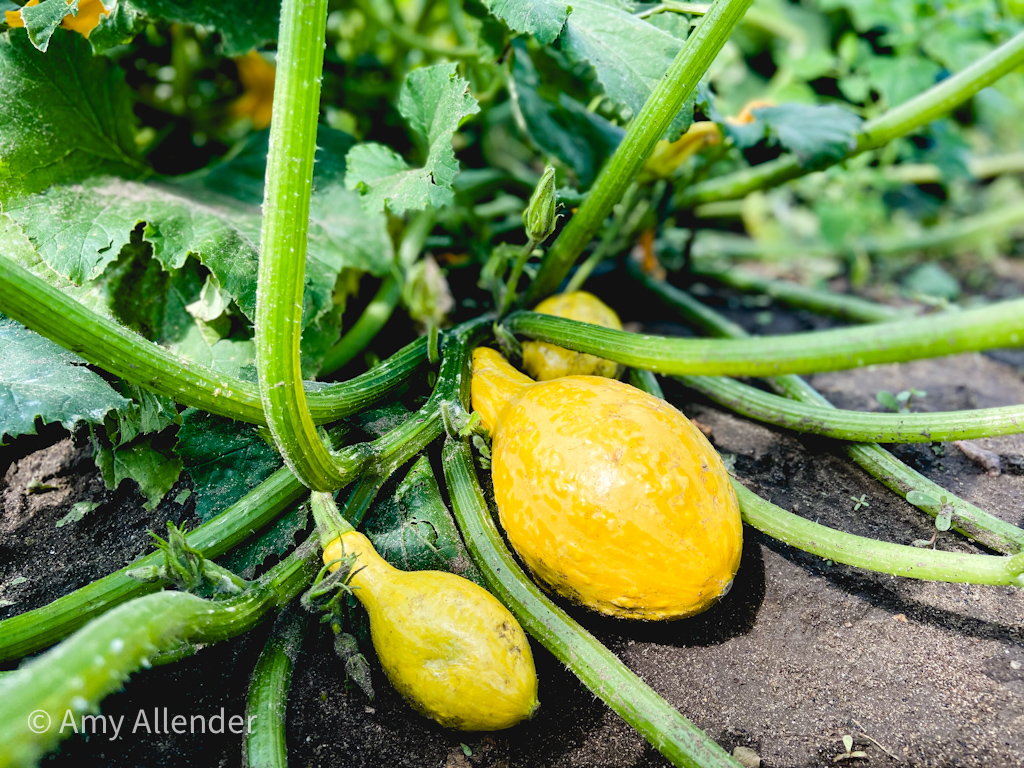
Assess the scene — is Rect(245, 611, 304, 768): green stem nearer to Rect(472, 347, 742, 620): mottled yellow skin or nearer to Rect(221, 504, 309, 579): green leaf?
Rect(221, 504, 309, 579): green leaf

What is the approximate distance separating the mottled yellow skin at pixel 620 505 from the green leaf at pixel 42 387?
78cm

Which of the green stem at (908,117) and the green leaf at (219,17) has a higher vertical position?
the green leaf at (219,17)

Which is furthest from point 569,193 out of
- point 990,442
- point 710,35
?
point 990,442

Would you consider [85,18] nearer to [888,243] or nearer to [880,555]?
[880,555]

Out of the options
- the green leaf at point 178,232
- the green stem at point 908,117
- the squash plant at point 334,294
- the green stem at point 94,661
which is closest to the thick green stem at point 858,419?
the squash plant at point 334,294

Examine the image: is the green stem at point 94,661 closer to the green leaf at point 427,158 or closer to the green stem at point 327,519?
the green stem at point 327,519

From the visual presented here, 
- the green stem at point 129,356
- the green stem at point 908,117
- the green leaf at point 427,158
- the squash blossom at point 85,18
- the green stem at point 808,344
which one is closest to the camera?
the green stem at point 808,344

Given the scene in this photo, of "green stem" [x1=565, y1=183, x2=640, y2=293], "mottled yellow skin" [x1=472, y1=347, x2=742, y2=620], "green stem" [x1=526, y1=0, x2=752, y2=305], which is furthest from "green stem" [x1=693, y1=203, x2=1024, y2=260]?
"mottled yellow skin" [x1=472, y1=347, x2=742, y2=620]

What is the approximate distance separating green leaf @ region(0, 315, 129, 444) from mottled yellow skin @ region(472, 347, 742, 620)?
0.78 m

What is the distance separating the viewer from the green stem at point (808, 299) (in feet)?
8.63

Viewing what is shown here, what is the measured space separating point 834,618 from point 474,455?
31.6 inches

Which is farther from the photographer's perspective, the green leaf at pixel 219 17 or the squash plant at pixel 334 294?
the green leaf at pixel 219 17

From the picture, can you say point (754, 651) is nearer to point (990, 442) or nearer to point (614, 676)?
point (614, 676)

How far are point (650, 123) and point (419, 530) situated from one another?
1009mm
